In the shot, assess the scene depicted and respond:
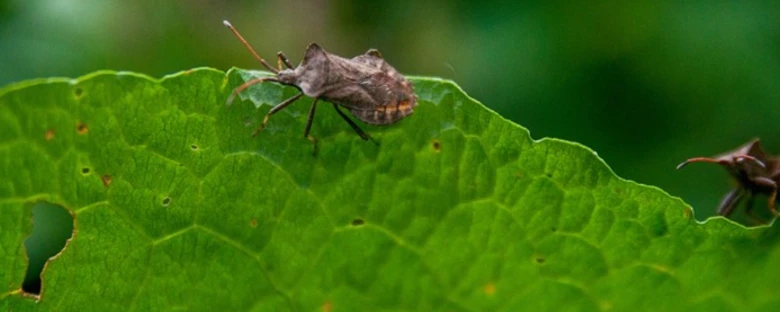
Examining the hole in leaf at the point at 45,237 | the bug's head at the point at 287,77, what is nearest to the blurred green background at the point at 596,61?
the hole in leaf at the point at 45,237

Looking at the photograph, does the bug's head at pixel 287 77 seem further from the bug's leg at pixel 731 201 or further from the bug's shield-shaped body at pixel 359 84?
the bug's leg at pixel 731 201

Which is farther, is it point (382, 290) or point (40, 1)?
point (40, 1)

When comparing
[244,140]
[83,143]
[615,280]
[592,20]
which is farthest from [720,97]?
[83,143]

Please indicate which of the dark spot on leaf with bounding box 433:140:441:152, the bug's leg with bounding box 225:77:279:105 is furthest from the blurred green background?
the dark spot on leaf with bounding box 433:140:441:152

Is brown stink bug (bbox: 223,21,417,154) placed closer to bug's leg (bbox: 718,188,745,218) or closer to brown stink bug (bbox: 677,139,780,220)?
brown stink bug (bbox: 677,139,780,220)

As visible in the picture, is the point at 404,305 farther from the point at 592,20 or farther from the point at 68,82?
the point at 592,20

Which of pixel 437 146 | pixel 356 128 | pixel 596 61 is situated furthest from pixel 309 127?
pixel 596 61
